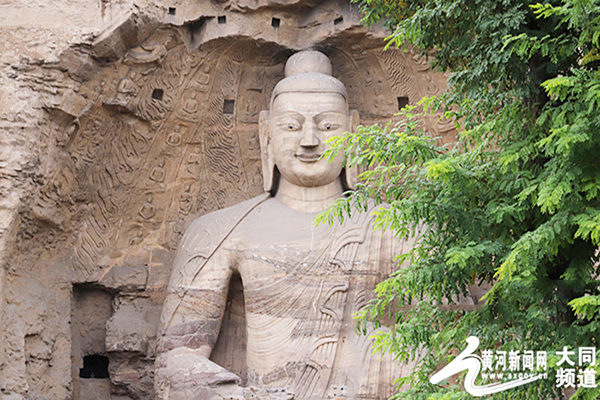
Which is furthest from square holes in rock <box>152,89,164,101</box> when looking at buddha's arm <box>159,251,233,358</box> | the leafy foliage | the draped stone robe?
the leafy foliage

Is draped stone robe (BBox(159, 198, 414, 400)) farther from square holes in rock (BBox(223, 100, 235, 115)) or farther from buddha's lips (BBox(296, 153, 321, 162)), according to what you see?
Result: square holes in rock (BBox(223, 100, 235, 115))

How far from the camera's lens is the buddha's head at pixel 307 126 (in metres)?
8.59

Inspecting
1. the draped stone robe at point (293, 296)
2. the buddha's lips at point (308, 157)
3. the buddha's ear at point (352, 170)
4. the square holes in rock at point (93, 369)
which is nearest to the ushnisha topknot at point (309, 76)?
the buddha's ear at point (352, 170)

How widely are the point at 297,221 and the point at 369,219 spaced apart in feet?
1.87

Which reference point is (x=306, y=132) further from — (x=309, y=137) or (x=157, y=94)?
(x=157, y=94)

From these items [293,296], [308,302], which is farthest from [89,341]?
[308,302]

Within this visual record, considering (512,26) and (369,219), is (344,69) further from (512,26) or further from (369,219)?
(512,26)

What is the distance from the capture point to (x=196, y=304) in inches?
330

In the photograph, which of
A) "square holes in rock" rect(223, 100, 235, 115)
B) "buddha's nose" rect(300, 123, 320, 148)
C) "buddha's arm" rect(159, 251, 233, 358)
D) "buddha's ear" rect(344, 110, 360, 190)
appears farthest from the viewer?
"square holes in rock" rect(223, 100, 235, 115)

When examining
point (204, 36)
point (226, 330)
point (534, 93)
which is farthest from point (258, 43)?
Result: point (534, 93)

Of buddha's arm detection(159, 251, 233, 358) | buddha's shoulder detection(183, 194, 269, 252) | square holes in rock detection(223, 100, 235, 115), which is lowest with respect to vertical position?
buddha's arm detection(159, 251, 233, 358)

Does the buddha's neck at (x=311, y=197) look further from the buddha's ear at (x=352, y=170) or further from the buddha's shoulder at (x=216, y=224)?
the buddha's shoulder at (x=216, y=224)

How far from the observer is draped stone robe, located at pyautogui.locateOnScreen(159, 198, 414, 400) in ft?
26.5

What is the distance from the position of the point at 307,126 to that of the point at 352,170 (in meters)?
0.53
